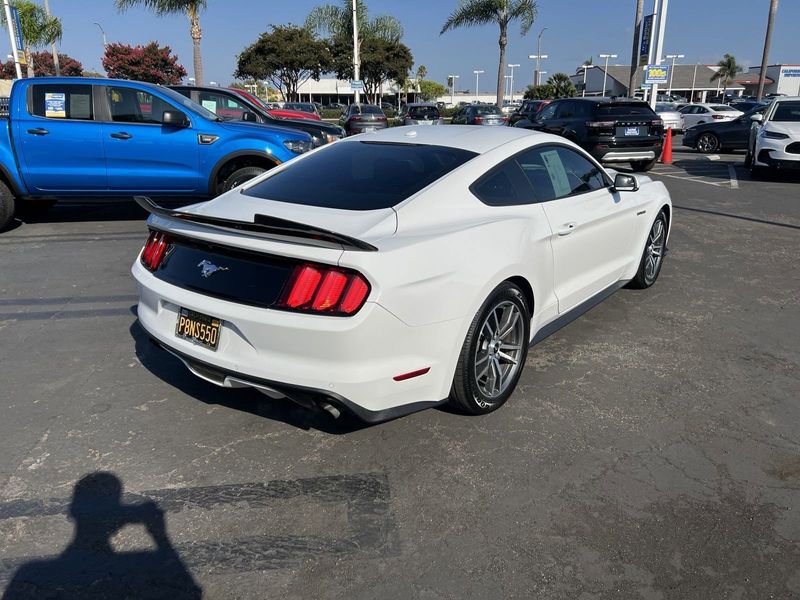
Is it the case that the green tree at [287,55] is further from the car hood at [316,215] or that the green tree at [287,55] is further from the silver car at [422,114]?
the car hood at [316,215]

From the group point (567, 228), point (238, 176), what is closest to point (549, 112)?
point (238, 176)

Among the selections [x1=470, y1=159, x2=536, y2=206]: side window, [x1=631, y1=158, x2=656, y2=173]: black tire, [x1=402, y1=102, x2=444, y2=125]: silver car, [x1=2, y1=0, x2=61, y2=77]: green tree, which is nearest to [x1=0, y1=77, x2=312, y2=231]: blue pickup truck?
[x1=470, y1=159, x2=536, y2=206]: side window

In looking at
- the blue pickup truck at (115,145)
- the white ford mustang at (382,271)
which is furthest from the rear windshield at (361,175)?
the blue pickup truck at (115,145)

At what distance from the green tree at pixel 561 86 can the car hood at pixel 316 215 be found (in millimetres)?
60506

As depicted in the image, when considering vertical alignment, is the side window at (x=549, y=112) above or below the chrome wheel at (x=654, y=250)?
above

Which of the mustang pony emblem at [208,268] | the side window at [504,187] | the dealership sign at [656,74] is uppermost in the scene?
the dealership sign at [656,74]

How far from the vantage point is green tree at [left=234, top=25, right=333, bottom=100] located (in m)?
51.1

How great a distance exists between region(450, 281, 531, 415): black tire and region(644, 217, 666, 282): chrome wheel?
2.48 meters

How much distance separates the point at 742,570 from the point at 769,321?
3.30m

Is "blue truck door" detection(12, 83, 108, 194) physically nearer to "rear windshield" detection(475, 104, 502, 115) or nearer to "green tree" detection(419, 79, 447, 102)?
"rear windshield" detection(475, 104, 502, 115)

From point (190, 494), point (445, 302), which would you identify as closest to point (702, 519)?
point (445, 302)

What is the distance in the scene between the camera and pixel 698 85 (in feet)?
319

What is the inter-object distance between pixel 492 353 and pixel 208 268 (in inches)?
62.0

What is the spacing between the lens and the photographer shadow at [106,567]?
2320mm
